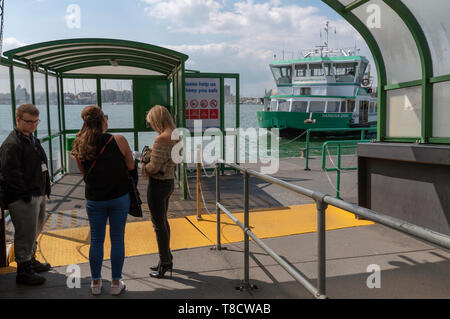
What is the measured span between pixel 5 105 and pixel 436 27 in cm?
567

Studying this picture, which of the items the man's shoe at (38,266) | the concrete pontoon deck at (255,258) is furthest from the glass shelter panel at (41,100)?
the man's shoe at (38,266)

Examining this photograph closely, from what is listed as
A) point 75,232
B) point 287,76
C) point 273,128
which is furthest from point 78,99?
point 287,76

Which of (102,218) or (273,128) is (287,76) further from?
(102,218)

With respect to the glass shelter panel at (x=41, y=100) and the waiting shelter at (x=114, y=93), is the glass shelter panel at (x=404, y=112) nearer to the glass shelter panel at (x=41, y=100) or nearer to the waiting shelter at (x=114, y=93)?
the waiting shelter at (x=114, y=93)

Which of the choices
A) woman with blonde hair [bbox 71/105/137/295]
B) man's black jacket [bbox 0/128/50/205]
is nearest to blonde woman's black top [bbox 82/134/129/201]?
woman with blonde hair [bbox 71/105/137/295]

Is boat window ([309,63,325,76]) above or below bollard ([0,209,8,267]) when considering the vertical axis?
above

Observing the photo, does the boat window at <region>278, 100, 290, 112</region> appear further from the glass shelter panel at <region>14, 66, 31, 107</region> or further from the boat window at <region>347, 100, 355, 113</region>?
the glass shelter panel at <region>14, 66, 31, 107</region>

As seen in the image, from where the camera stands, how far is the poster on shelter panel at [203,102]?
9.20 meters

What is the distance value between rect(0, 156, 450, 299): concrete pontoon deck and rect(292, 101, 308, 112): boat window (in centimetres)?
2623

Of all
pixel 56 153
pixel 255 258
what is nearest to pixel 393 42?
pixel 255 258

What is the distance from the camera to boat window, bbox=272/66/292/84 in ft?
113

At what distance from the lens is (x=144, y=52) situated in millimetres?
7238

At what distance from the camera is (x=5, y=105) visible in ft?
18.4

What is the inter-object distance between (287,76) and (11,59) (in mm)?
30411
